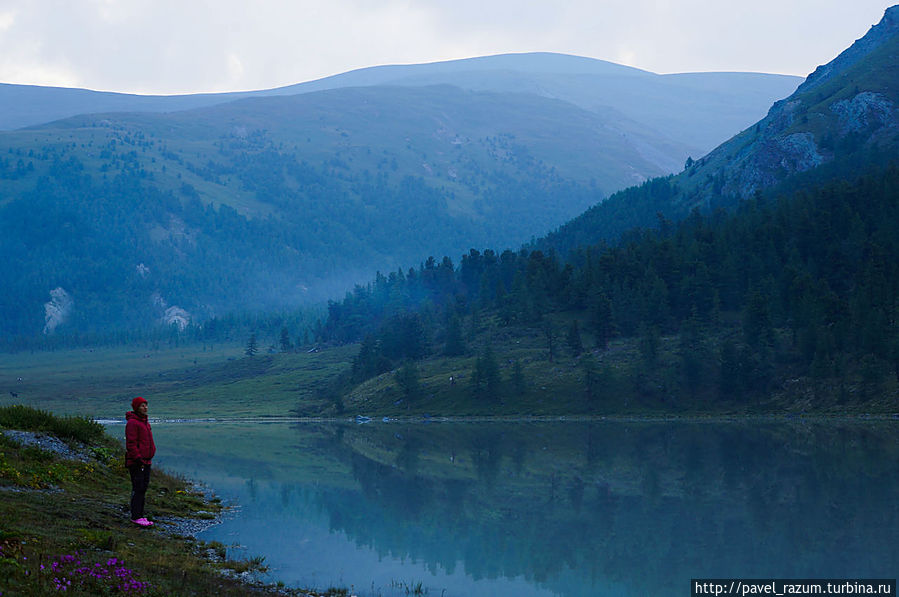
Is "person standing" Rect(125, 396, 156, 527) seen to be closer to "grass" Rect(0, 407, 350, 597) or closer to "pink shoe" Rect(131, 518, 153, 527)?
"grass" Rect(0, 407, 350, 597)

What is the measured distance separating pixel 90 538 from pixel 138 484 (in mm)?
4228

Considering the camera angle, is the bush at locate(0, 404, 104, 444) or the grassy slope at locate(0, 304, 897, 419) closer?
the bush at locate(0, 404, 104, 444)

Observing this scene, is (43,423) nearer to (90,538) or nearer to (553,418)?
(90,538)

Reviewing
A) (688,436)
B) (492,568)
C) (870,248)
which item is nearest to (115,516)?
(492,568)

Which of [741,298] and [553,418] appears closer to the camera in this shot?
[553,418]

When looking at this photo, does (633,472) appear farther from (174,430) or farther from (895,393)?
(174,430)

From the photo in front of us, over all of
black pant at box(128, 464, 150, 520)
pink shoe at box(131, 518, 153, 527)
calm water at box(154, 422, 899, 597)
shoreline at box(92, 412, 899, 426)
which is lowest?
shoreline at box(92, 412, 899, 426)

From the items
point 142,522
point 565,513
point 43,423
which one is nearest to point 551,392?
point 565,513

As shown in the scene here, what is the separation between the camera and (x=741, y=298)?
470ft

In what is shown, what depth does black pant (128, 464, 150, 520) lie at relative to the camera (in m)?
28.1

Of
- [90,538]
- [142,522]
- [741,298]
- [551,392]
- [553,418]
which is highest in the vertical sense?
[741,298]

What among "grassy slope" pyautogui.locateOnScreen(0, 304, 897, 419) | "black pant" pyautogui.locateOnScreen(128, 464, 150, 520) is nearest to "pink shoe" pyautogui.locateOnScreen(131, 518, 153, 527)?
"black pant" pyautogui.locateOnScreen(128, 464, 150, 520)

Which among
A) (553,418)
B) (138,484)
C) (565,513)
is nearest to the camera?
(138,484)

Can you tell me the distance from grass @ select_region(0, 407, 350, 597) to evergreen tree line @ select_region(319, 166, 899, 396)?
317 ft
